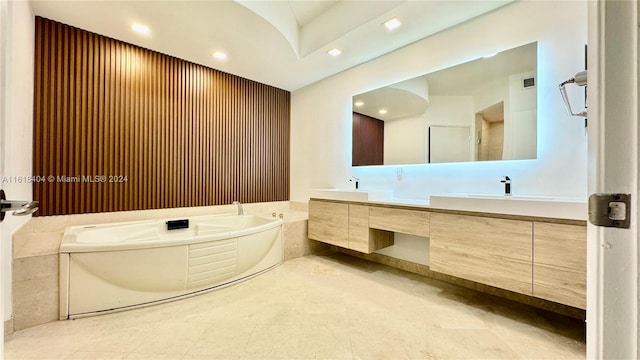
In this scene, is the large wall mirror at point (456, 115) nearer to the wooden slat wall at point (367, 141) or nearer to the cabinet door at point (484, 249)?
the wooden slat wall at point (367, 141)

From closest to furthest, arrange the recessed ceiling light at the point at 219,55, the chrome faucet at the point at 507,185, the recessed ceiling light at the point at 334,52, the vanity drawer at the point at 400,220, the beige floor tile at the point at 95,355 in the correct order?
the beige floor tile at the point at 95,355
the chrome faucet at the point at 507,185
the vanity drawer at the point at 400,220
the recessed ceiling light at the point at 334,52
the recessed ceiling light at the point at 219,55

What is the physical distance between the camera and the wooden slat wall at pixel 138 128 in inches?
92.5

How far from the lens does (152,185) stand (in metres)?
2.88

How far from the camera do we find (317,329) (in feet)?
5.50

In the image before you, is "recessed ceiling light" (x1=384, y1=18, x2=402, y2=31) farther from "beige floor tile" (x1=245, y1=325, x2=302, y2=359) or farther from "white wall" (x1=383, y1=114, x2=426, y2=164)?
"beige floor tile" (x1=245, y1=325, x2=302, y2=359)

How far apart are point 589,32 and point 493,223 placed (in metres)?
1.57

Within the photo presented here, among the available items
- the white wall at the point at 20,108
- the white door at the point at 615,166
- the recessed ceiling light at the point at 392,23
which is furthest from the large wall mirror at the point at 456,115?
the white wall at the point at 20,108

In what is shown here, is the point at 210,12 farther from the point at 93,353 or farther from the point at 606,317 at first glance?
the point at 606,317

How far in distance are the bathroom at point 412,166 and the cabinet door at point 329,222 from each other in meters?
0.24

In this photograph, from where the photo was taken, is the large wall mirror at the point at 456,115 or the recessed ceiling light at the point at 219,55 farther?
the recessed ceiling light at the point at 219,55

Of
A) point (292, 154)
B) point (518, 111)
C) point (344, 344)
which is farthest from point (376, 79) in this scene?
point (344, 344)

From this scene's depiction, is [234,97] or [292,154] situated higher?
[234,97]

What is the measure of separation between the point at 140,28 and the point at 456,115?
3207mm

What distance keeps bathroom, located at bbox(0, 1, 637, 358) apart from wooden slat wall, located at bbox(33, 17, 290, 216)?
11 cm
